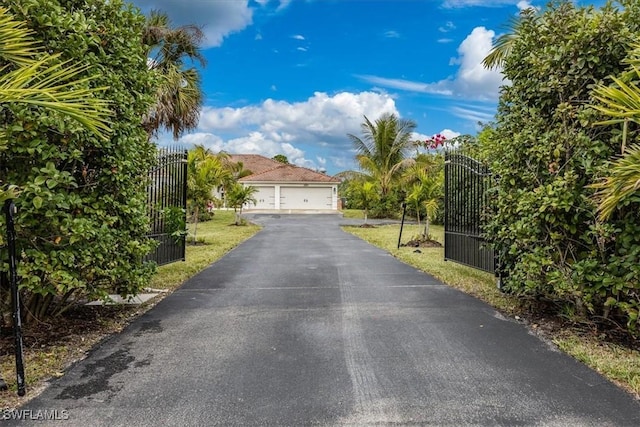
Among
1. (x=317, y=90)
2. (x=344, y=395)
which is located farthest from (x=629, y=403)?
(x=317, y=90)

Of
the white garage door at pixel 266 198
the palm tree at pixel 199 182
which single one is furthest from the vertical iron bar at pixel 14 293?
the white garage door at pixel 266 198

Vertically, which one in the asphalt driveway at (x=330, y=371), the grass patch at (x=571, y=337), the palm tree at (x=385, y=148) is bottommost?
the asphalt driveway at (x=330, y=371)

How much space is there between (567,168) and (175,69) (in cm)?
1122

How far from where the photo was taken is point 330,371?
11.5 ft

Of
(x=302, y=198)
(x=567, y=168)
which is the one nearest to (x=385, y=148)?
(x=302, y=198)

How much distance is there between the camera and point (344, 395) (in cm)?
307

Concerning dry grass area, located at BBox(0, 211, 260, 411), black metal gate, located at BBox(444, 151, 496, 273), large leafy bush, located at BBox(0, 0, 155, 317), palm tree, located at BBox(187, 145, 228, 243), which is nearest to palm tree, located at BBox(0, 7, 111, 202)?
large leafy bush, located at BBox(0, 0, 155, 317)

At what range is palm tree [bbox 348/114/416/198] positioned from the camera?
25.4m

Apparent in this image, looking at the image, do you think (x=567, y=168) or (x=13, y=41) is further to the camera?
(x=567, y=168)

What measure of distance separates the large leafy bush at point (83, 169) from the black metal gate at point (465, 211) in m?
5.49

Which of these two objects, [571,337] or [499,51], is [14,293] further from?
[499,51]

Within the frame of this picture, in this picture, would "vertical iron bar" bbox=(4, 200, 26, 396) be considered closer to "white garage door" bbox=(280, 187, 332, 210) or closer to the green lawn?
the green lawn

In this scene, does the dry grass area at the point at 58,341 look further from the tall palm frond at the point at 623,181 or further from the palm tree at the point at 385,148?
the palm tree at the point at 385,148

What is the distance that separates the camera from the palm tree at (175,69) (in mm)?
11891
